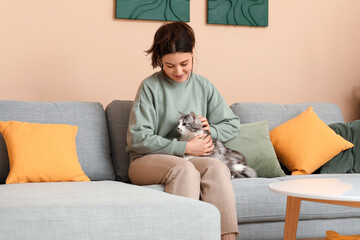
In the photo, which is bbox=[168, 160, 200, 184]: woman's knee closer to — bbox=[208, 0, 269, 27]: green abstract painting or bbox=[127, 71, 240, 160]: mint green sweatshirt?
bbox=[127, 71, 240, 160]: mint green sweatshirt

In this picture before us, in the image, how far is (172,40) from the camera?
2535 millimetres

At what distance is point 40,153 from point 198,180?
0.81 meters

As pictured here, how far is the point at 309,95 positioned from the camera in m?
4.01

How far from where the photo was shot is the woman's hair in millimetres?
2537

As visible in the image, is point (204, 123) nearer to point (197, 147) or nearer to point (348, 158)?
point (197, 147)

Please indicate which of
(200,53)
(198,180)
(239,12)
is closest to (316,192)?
(198,180)

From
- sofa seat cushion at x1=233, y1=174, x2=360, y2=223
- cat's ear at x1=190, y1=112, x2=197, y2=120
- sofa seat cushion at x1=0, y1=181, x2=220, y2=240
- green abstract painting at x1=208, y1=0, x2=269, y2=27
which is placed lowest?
sofa seat cushion at x1=233, y1=174, x2=360, y2=223

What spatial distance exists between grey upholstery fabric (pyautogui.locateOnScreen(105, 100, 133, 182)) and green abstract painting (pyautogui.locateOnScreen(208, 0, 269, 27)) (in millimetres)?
1119

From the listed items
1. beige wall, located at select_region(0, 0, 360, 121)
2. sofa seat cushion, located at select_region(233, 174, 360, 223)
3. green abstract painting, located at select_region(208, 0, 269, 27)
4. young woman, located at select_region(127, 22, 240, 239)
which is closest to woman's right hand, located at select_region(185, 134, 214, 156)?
young woman, located at select_region(127, 22, 240, 239)

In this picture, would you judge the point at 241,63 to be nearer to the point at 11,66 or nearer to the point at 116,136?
the point at 116,136

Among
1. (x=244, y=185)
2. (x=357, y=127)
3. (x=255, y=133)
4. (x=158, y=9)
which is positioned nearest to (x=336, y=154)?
(x=357, y=127)

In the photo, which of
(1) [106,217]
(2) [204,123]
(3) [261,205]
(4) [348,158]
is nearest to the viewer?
(1) [106,217]

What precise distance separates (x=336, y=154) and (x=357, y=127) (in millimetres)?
257

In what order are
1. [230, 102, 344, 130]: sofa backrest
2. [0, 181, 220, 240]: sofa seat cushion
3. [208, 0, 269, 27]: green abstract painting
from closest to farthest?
1. [0, 181, 220, 240]: sofa seat cushion
2. [230, 102, 344, 130]: sofa backrest
3. [208, 0, 269, 27]: green abstract painting
